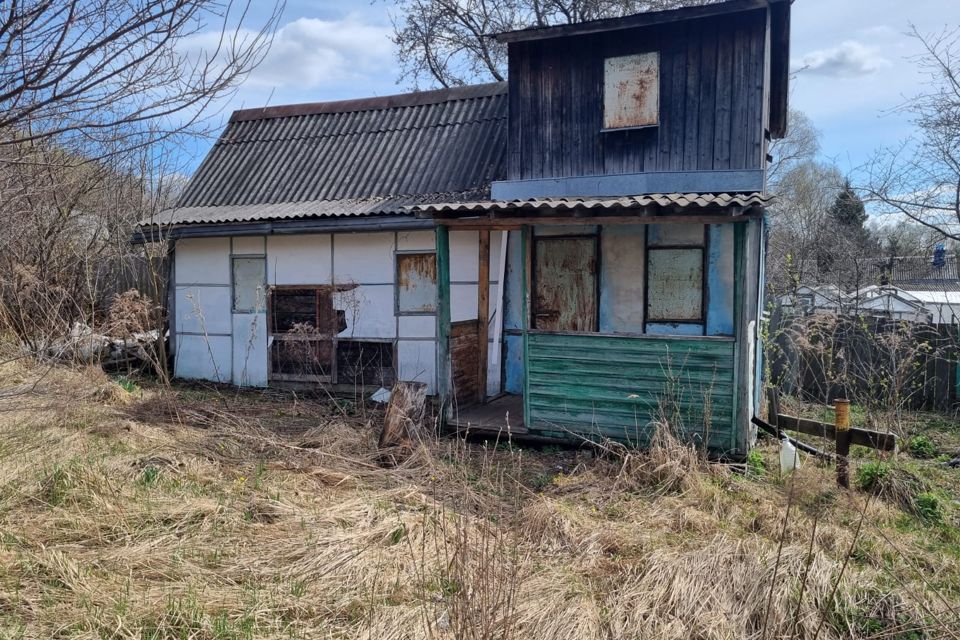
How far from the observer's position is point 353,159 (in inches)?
438

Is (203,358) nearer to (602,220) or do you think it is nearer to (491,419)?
(491,419)

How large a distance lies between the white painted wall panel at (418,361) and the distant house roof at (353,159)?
1912 millimetres

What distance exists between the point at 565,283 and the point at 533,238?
0.66m

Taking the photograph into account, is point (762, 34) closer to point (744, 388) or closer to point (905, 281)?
point (744, 388)

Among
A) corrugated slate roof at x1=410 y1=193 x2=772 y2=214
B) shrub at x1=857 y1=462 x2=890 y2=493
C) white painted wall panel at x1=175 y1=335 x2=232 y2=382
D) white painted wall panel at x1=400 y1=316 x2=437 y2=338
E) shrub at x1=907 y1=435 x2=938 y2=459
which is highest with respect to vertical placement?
corrugated slate roof at x1=410 y1=193 x2=772 y2=214

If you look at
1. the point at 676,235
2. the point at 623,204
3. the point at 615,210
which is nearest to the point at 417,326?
the point at 676,235

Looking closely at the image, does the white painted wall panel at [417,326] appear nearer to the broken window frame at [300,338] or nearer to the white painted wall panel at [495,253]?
the white painted wall panel at [495,253]

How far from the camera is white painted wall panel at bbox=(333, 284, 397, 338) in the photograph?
31.5ft

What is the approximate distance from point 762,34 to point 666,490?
5551 mm

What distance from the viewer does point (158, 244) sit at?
10.8 m

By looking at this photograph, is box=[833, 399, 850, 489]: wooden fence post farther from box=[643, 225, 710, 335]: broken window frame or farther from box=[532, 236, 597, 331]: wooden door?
box=[532, 236, 597, 331]: wooden door

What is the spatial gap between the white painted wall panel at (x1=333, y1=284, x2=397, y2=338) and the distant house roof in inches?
45.6

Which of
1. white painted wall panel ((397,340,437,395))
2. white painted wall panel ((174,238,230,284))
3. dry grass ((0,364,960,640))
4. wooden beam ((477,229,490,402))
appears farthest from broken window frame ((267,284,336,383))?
dry grass ((0,364,960,640))

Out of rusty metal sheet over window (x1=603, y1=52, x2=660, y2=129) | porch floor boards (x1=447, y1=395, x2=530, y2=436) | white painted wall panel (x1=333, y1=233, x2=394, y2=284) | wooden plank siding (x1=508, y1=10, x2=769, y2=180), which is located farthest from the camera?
white painted wall panel (x1=333, y1=233, x2=394, y2=284)
